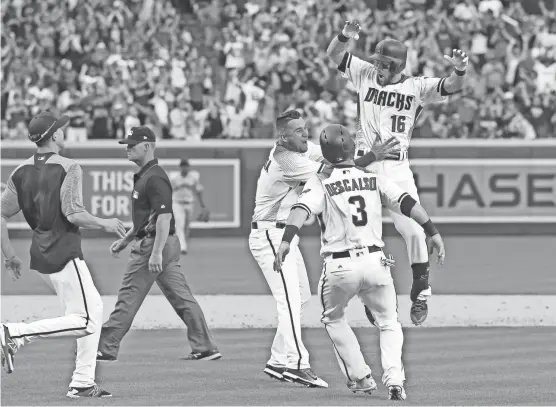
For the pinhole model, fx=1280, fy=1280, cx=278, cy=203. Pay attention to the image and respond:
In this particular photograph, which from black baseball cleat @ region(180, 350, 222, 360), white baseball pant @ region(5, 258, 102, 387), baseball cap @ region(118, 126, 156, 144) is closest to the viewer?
white baseball pant @ region(5, 258, 102, 387)

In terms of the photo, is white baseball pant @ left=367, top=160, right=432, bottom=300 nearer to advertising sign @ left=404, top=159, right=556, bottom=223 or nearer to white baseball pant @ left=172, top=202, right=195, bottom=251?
white baseball pant @ left=172, top=202, right=195, bottom=251

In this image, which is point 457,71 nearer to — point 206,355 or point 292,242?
point 292,242

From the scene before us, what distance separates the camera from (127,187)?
85.9 feet

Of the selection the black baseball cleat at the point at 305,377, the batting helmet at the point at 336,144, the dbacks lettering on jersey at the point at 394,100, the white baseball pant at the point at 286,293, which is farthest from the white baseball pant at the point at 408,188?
the batting helmet at the point at 336,144

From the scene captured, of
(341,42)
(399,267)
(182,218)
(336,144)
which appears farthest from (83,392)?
(182,218)

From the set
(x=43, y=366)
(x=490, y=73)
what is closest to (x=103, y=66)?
(x=490, y=73)

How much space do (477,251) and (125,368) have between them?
13.7 meters

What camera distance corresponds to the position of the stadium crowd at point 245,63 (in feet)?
90.8

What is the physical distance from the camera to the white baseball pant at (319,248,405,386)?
9375 mm

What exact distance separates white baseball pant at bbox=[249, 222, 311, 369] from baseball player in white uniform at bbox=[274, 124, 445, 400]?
111 centimetres

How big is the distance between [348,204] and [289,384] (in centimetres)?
193

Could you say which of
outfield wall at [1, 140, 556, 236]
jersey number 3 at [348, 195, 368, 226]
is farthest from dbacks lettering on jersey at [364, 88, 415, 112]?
outfield wall at [1, 140, 556, 236]

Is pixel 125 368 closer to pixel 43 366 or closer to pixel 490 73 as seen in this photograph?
pixel 43 366

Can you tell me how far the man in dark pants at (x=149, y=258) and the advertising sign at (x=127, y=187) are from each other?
13.9 meters
